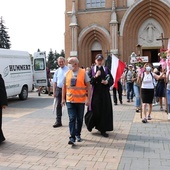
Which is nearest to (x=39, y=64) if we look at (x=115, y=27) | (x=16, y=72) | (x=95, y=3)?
(x=16, y=72)

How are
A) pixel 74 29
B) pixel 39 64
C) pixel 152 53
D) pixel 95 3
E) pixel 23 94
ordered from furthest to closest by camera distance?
pixel 152 53 < pixel 95 3 < pixel 74 29 < pixel 39 64 < pixel 23 94

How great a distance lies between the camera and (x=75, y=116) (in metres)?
6.80

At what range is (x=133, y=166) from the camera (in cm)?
516

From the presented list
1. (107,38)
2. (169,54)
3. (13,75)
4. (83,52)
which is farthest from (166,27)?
(169,54)

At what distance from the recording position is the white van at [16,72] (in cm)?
1484

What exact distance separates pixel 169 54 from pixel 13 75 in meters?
8.74

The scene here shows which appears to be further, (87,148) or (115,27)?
(115,27)

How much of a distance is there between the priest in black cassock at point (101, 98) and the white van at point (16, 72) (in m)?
8.13

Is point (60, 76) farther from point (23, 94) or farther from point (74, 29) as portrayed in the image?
point (74, 29)

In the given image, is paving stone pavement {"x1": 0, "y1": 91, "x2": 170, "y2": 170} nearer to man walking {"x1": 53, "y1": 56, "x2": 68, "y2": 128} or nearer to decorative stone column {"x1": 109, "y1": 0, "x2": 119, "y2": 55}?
man walking {"x1": 53, "y1": 56, "x2": 68, "y2": 128}

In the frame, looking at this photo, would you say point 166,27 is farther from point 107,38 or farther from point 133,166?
point 133,166

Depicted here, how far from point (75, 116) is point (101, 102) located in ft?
3.12

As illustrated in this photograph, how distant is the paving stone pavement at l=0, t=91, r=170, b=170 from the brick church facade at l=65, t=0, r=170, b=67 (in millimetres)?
19683

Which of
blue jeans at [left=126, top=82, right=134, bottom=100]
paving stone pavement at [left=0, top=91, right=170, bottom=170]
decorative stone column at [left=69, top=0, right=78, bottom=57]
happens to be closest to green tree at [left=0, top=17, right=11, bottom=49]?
decorative stone column at [left=69, top=0, right=78, bottom=57]
